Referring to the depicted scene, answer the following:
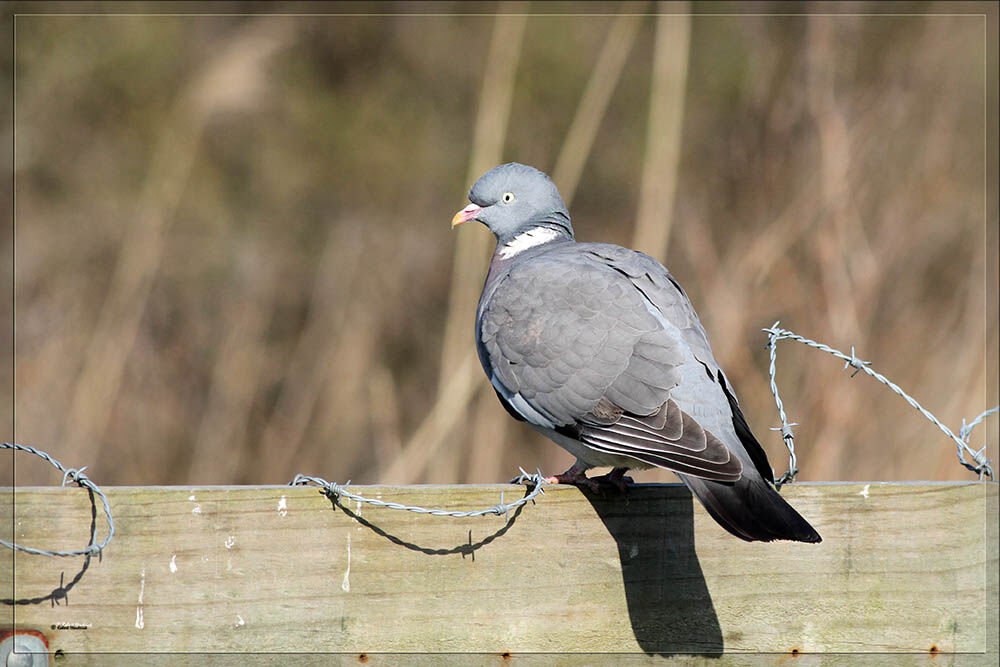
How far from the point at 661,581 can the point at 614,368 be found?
0.56 meters

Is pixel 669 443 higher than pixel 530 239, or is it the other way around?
pixel 530 239

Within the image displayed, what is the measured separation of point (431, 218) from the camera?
224 inches

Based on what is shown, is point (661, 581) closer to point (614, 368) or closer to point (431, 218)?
point (614, 368)

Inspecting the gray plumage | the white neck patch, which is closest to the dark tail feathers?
the gray plumage

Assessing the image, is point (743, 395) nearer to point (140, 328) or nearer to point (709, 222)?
point (709, 222)

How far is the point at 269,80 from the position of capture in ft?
17.5

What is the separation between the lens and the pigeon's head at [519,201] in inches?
118

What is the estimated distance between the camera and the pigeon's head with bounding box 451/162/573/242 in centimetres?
Result: 301

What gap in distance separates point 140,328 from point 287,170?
1.56m

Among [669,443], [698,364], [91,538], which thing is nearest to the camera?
[91,538]

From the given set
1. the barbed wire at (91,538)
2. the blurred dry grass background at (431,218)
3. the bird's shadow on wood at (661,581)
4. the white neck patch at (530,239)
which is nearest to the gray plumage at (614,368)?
the bird's shadow on wood at (661,581)

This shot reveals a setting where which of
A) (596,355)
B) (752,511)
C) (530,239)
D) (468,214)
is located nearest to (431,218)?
(468,214)

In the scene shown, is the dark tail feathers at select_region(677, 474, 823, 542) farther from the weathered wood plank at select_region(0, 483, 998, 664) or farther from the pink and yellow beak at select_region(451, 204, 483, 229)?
the pink and yellow beak at select_region(451, 204, 483, 229)

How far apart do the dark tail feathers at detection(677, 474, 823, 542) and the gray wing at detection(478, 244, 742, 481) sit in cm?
14
